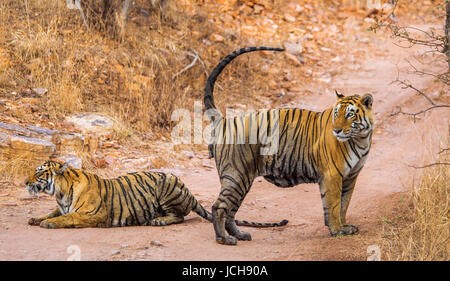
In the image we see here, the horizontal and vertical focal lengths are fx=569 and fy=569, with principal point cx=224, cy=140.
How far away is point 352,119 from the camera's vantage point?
5707 mm

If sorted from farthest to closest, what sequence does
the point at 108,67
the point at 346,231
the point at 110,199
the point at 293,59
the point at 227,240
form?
1. the point at 293,59
2. the point at 108,67
3. the point at 110,199
4. the point at 346,231
5. the point at 227,240

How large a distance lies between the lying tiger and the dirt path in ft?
0.50

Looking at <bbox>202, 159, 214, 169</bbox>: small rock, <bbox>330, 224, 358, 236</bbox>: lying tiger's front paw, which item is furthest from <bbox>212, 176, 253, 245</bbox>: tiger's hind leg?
<bbox>202, 159, 214, 169</bbox>: small rock

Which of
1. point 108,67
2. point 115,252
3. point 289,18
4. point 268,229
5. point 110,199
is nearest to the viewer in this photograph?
point 115,252

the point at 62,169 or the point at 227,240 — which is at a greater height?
the point at 62,169

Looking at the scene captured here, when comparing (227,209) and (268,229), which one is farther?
(268,229)

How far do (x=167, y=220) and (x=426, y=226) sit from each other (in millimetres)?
2774

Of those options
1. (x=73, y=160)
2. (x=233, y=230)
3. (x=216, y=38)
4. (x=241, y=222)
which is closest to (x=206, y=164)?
(x=73, y=160)

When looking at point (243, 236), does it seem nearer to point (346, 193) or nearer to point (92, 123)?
point (346, 193)

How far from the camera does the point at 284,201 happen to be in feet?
26.5

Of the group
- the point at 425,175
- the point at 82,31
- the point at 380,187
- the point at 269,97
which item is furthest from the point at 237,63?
the point at 425,175

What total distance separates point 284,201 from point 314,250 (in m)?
2.79

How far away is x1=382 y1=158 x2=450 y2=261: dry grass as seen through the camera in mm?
4949

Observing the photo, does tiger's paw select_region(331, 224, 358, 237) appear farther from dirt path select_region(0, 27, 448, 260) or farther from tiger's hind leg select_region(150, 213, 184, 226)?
tiger's hind leg select_region(150, 213, 184, 226)
